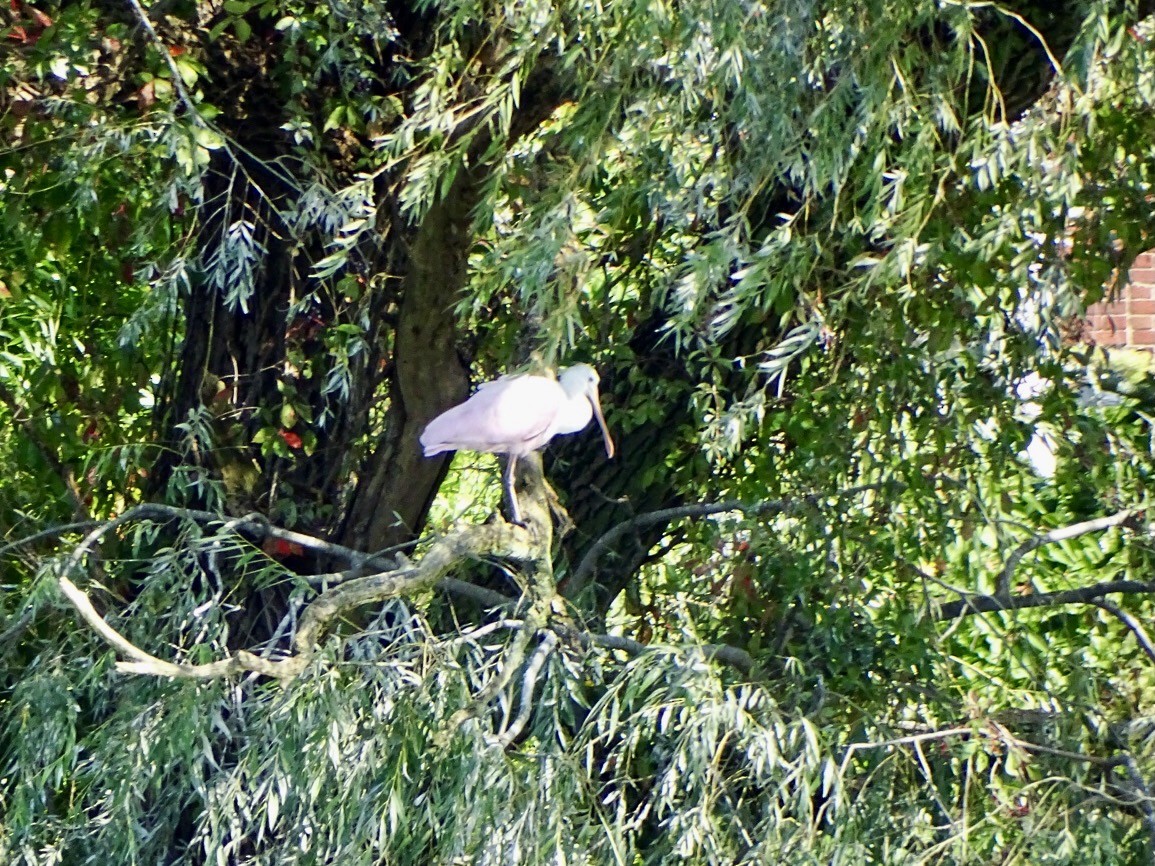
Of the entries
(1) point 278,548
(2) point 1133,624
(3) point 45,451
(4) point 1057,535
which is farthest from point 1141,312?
(3) point 45,451

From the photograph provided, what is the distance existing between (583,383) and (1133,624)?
1331 mm

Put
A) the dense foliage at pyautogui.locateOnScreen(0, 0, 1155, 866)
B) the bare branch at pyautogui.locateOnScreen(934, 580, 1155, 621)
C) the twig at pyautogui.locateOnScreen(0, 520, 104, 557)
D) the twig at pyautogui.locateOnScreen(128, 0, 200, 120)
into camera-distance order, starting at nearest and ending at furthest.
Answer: the dense foliage at pyautogui.locateOnScreen(0, 0, 1155, 866) < the twig at pyautogui.locateOnScreen(128, 0, 200, 120) < the bare branch at pyautogui.locateOnScreen(934, 580, 1155, 621) < the twig at pyautogui.locateOnScreen(0, 520, 104, 557)

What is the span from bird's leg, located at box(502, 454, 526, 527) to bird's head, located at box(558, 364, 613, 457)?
0.20 metres

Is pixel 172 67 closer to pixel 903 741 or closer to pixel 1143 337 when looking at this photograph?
pixel 903 741

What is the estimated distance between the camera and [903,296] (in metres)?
2.90

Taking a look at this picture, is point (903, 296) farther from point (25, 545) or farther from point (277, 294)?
point (25, 545)

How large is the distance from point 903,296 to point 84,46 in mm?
1920

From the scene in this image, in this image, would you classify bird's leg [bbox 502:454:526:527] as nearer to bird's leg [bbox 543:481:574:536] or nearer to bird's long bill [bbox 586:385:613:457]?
bird's leg [bbox 543:481:574:536]

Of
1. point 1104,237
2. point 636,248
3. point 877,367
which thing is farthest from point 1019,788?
point 636,248

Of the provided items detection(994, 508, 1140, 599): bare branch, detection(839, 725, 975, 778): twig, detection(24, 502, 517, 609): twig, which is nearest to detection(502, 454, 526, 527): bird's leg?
detection(24, 502, 517, 609): twig

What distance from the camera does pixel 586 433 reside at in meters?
3.66

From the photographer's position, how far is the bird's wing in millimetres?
3061

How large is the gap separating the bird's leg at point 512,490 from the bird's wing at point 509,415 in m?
0.03

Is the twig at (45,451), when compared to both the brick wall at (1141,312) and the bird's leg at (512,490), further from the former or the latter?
the brick wall at (1141,312)
